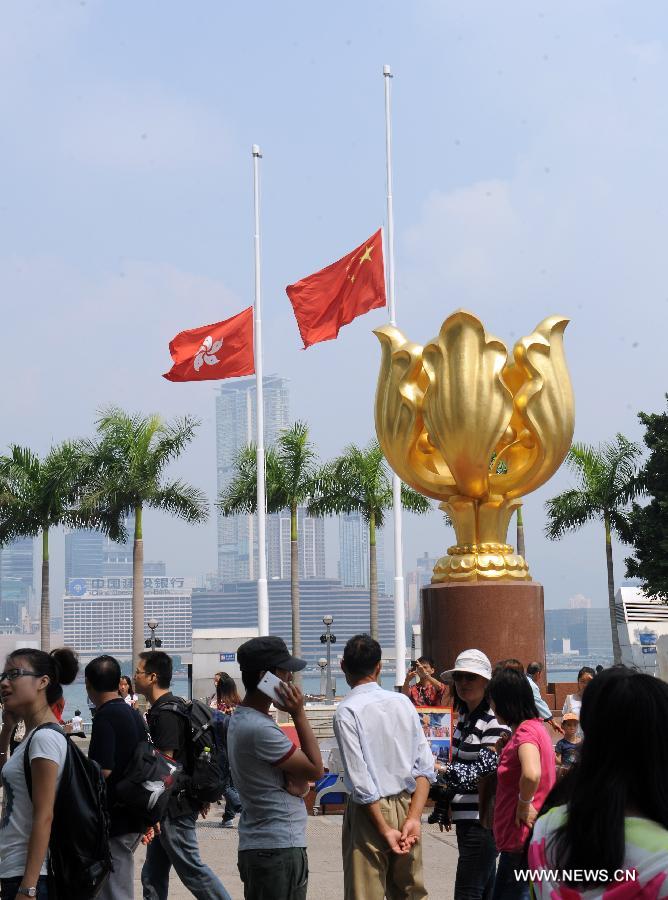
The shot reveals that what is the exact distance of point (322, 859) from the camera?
838cm

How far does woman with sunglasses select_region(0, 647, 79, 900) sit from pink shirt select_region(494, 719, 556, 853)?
1.70 meters

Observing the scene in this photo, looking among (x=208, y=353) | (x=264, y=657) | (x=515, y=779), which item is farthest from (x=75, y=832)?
(x=208, y=353)

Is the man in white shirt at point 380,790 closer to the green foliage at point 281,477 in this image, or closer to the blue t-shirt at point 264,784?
the blue t-shirt at point 264,784

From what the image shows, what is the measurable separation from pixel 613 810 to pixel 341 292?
626 inches

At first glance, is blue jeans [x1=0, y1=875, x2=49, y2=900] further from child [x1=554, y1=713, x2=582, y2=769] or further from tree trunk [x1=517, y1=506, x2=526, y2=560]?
tree trunk [x1=517, y1=506, x2=526, y2=560]

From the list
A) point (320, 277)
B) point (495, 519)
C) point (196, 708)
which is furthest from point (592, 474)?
point (196, 708)

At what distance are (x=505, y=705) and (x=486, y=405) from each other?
7.92 meters

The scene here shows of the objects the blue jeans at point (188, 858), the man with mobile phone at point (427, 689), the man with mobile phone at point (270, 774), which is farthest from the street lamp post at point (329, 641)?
the man with mobile phone at point (270, 774)

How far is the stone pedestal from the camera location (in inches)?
480

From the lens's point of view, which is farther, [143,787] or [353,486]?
[353,486]

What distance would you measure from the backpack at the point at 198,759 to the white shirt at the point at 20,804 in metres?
1.63

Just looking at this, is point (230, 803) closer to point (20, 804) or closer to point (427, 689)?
point (427, 689)

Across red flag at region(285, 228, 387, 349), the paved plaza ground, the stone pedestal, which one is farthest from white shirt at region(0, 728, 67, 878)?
red flag at region(285, 228, 387, 349)

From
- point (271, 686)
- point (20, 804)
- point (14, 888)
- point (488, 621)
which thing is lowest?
point (14, 888)
